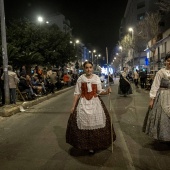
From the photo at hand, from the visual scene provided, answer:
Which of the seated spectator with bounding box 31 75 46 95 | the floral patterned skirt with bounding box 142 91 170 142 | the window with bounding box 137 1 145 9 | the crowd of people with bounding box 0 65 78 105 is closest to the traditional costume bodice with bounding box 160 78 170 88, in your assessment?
the floral patterned skirt with bounding box 142 91 170 142

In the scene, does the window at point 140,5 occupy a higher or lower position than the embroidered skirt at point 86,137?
higher

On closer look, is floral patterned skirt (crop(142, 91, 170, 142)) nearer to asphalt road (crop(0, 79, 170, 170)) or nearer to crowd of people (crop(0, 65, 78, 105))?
asphalt road (crop(0, 79, 170, 170))

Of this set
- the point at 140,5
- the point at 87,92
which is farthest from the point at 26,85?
the point at 140,5

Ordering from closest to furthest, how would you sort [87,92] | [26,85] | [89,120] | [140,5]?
[89,120]
[87,92]
[26,85]
[140,5]

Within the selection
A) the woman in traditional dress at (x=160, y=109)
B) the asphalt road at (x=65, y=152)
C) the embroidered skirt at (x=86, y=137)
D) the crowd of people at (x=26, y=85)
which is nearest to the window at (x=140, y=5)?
the crowd of people at (x=26, y=85)

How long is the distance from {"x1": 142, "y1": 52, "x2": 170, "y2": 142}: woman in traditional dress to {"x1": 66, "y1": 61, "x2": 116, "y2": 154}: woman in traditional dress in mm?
884

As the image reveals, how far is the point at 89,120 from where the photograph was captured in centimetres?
562

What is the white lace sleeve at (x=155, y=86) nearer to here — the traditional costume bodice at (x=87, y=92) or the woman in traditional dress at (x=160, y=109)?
the woman in traditional dress at (x=160, y=109)

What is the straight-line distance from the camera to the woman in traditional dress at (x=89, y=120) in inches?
222

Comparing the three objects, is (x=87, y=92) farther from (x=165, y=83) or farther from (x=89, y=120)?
(x=165, y=83)

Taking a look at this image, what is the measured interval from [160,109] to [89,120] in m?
1.51

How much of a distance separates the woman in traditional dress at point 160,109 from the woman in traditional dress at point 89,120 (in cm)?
88

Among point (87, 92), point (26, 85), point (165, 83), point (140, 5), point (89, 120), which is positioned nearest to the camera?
point (89, 120)

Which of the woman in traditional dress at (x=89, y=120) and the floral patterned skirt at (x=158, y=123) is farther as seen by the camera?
the floral patterned skirt at (x=158, y=123)
